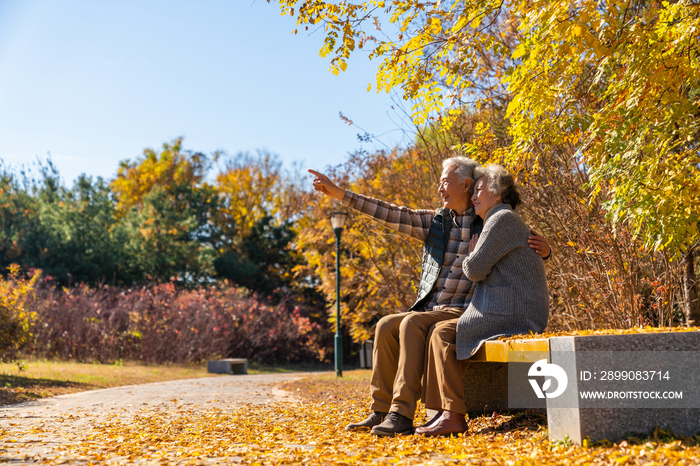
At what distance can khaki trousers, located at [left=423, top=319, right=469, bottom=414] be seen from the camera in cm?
335

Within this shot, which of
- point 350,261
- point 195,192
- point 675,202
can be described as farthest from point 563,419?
point 195,192

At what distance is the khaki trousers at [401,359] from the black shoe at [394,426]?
0.03 m

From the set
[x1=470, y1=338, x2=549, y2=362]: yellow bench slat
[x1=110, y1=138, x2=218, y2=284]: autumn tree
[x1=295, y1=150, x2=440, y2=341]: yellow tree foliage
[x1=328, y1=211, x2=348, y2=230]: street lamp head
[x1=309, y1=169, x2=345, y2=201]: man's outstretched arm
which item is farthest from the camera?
[x1=110, y1=138, x2=218, y2=284]: autumn tree

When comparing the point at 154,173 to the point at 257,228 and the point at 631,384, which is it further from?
the point at 631,384

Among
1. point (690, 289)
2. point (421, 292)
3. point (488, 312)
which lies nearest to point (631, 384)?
point (488, 312)

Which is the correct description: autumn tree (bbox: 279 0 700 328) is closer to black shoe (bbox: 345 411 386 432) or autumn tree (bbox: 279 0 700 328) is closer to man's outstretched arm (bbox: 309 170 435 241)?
man's outstretched arm (bbox: 309 170 435 241)

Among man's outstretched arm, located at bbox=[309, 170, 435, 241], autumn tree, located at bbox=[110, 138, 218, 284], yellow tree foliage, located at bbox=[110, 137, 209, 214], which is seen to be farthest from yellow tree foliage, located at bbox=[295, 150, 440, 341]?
yellow tree foliage, located at bbox=[110, 137, 209, 214]

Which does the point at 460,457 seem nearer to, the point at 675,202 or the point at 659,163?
the point at 675,202

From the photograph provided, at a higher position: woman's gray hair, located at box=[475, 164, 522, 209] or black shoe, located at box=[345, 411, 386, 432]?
woman's gray hair, located at box=[475, 164, 522, 209]

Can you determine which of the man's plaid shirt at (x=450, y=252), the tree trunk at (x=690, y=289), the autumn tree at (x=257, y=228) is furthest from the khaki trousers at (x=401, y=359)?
the autumn tree at (x=257, y=228)

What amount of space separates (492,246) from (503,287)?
25 cm

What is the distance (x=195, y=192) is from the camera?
2727 centimetres

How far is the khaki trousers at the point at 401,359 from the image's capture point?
3516 mm

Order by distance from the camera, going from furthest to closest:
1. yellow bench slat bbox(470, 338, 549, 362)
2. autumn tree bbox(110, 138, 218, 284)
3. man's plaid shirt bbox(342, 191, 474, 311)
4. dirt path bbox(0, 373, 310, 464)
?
autumn tree bbox(110, 138, 218, 284), man's plaid shirt bbox(342, 191, 474, 311), dirt path bbox(0, 373, 310, 464), yellow bench slat bbox(470, 338, 549, 362)
